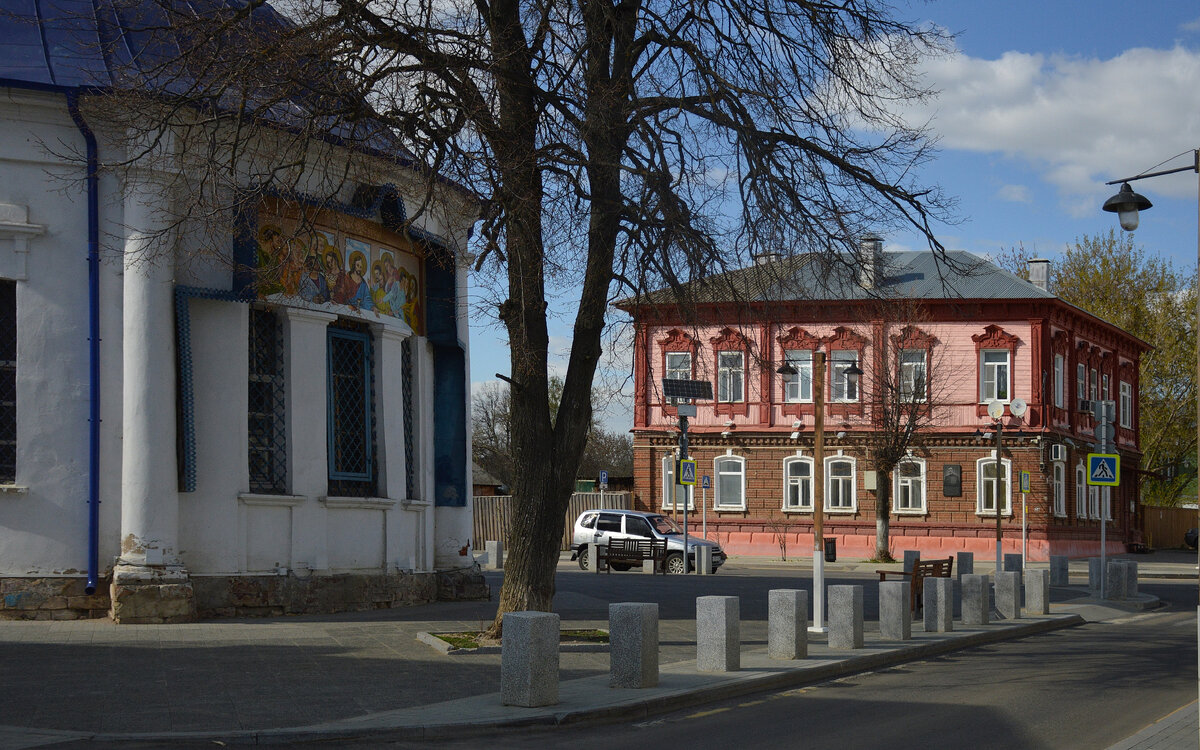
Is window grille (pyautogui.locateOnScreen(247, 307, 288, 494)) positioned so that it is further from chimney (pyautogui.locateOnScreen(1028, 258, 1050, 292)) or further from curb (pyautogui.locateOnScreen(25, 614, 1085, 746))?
chimney (pyautogui.locateOnScreen(1028, 258, 1050, 292))

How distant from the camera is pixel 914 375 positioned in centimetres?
4616

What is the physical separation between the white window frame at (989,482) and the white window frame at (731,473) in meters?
8.73

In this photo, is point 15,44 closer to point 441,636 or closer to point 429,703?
point 441,636

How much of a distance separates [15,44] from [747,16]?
976 cm

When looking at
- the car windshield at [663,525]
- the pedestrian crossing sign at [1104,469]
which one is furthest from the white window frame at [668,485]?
the pedestrian crossing sign at [1104,469]

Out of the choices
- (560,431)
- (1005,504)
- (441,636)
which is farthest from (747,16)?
(1005,504)

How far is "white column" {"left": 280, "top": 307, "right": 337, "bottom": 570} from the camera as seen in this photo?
18.3 m

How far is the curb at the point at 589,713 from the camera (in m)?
9.62

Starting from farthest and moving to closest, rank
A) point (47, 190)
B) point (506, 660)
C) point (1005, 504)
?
point (1005, 504)
point (47, 190)
point (506, 660)

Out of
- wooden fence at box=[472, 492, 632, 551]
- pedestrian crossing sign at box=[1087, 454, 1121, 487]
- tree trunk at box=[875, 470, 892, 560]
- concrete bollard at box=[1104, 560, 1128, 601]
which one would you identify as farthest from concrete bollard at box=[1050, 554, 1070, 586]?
wooden fence at box=[472, 492, 632, 551]

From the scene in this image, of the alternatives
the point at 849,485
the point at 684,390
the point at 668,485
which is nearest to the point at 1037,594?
the point at 684,390

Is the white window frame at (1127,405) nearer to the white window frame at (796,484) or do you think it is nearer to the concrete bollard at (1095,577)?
the white window frame at (796,484)

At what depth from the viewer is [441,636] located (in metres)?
15.1

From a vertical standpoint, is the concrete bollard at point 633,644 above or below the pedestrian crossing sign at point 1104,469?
below
